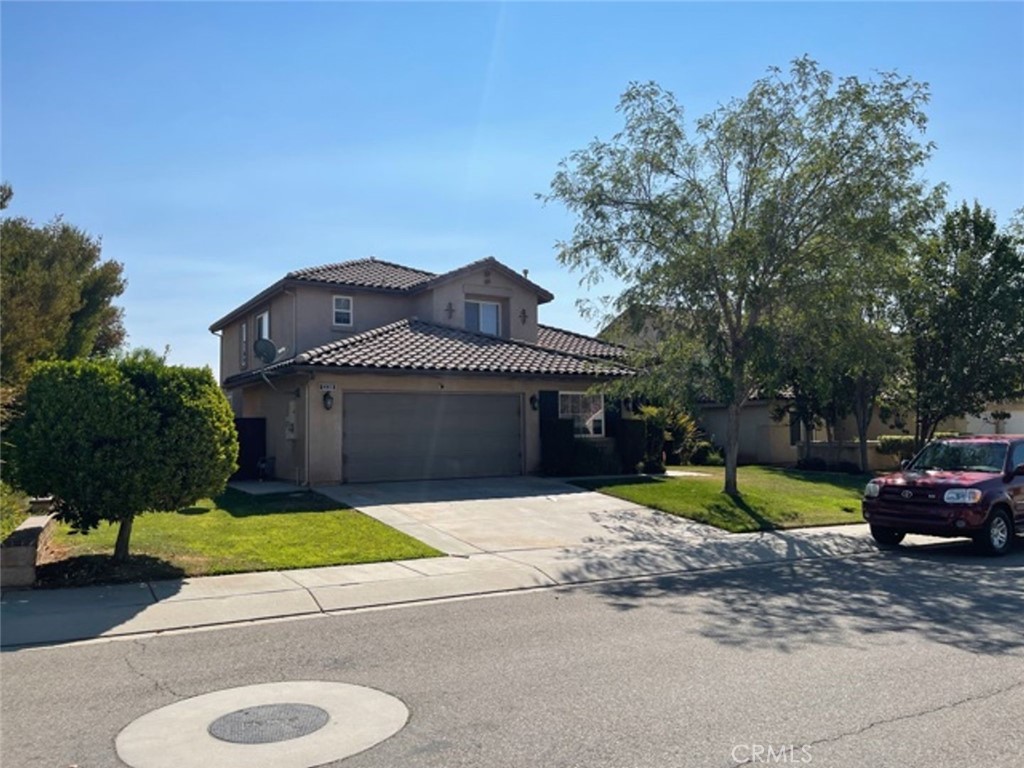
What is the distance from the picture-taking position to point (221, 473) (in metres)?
10.7

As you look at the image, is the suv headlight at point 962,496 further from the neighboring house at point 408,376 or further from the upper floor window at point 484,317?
the upper floor window at point 484,317

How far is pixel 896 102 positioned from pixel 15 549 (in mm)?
16475

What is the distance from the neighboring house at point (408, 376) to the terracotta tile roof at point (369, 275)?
0.07 meters

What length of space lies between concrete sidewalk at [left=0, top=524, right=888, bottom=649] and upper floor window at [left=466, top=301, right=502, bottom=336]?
12.6m

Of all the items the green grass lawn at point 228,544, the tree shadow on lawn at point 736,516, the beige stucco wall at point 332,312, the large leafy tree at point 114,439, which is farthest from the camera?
the beige stucco wall at point 332,312

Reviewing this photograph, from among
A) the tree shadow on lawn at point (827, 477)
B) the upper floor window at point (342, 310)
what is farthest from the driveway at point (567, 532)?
the tree shadow on lawn at point (827, 477)

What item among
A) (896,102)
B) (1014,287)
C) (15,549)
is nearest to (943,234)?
(1014,287)

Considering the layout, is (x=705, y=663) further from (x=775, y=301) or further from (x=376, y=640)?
(x=775, y=301)

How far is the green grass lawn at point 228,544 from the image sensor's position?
10.5 meters

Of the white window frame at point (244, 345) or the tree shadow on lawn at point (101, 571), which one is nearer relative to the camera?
the tree shadow on lawn at point (101, 571)

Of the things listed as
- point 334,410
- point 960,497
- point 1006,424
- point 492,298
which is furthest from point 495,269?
point 1006,424

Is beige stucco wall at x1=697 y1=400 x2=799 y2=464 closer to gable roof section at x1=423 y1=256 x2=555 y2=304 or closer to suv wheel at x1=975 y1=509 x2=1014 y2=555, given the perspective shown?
gable roof section at x1=423 y1=256 x2=555 y2=304

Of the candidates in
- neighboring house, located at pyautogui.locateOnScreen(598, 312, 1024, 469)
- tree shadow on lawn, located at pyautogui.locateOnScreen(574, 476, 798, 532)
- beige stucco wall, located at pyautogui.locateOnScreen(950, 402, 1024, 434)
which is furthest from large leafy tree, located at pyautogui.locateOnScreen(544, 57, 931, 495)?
beige stucco wall, located at pyautogui.locateOnScreen(950, 402, 1024, 434)

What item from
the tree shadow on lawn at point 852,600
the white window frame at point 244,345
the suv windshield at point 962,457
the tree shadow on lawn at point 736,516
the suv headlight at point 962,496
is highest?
the white window frame at point 244,345
